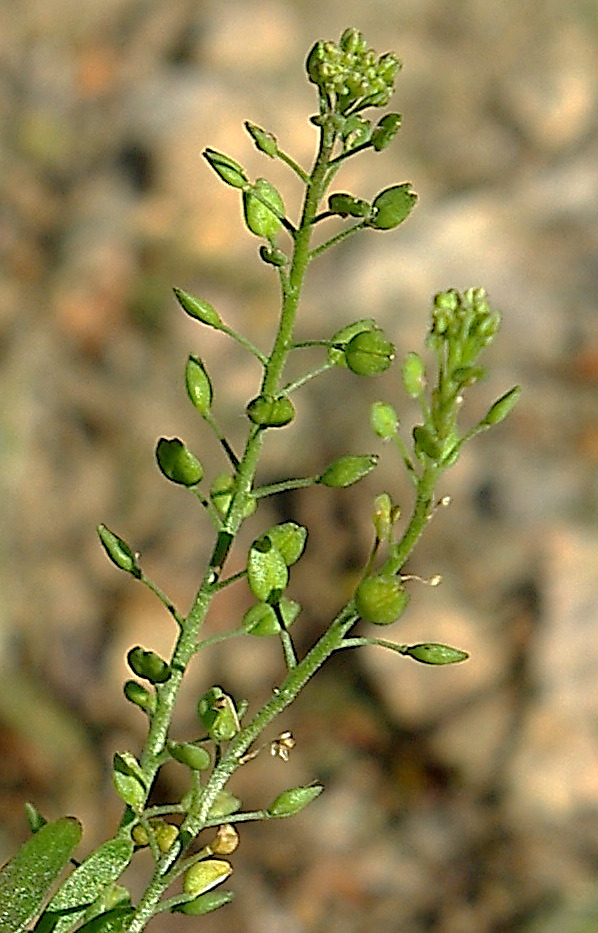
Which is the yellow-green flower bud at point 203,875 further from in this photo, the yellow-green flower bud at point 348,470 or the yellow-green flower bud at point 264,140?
the yellow-green flower bud at point 264,140

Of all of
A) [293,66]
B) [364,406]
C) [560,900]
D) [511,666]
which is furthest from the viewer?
[293,66]

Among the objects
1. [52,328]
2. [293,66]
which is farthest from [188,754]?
[293,66]

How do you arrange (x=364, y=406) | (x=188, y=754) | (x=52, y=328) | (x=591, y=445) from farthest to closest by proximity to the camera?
(x=52, y=328)
(x=364, y=406)
(x=591, y=445)
(x=188, y=754)

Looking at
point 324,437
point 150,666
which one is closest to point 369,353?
point 150,666

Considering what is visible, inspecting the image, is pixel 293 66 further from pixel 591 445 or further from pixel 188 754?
pixel 188 754

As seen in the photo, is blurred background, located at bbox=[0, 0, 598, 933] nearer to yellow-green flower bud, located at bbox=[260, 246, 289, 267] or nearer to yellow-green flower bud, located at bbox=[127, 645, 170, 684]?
yellow-green flower bud, located at bbox=[127, 645, 170, 684]

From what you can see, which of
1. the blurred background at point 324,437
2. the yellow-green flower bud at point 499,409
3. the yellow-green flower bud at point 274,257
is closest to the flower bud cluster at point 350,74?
the yellow-green flower bud at point 274,257
